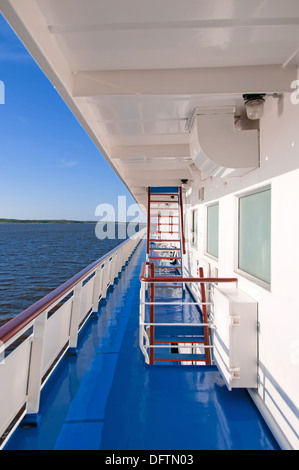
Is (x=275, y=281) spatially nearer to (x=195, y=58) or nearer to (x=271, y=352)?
(x=271, y=352)

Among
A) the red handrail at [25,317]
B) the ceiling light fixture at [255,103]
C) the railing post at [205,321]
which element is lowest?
the railing post at [205,321]

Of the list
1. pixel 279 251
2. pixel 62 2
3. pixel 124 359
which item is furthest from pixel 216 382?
pixel 62 2

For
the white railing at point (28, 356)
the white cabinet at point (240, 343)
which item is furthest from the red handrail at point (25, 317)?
the white cabinet at point (240, 343)

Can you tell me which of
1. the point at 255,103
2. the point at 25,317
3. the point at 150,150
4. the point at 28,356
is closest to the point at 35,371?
the point at 28,356

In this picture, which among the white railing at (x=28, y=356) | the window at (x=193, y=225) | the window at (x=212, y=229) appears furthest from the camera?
the window at (x=193, y=225)

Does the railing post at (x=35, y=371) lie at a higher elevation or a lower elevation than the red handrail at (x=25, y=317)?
lower

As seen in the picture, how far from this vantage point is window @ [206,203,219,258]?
3.44 metres

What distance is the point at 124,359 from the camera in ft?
7.32

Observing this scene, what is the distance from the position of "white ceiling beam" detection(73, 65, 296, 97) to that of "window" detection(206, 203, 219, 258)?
6.22ft

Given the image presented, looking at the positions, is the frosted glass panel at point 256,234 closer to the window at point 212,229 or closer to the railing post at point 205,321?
the railing post at point 205,321

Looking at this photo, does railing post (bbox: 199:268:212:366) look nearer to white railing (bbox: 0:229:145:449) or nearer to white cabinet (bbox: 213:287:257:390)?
white cabinet (bbox: 213:287:257:390)

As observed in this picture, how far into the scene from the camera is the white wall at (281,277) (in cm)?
143

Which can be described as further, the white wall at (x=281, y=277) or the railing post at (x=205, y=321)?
the railing post at (x=205, y=321)

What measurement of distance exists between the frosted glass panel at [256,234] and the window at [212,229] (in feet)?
3.30
